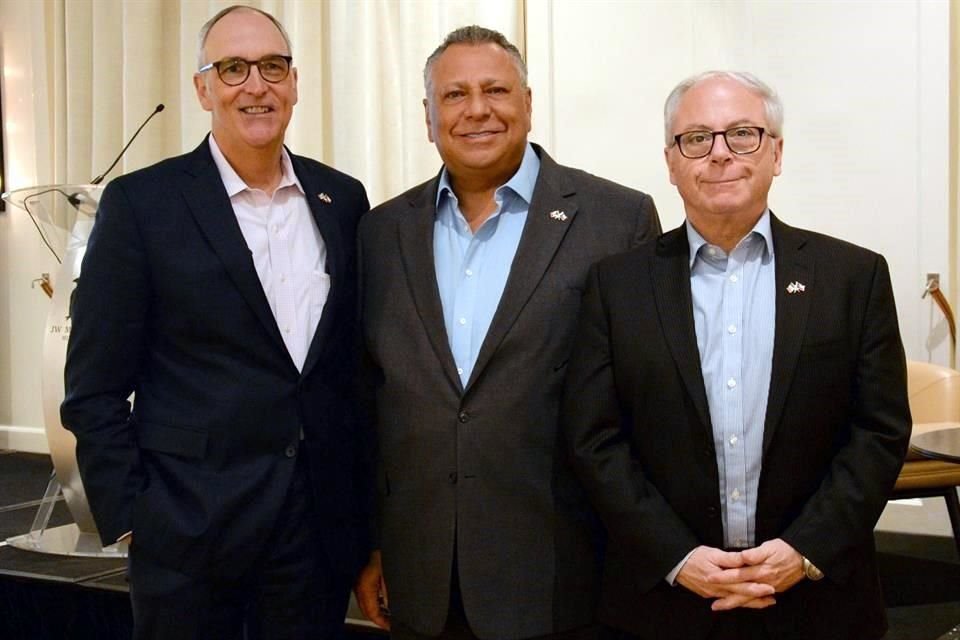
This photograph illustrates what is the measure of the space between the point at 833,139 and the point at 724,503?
299 centimetres

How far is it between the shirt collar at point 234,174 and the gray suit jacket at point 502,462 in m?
0.38

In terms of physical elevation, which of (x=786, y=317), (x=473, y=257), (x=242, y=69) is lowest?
(x=786, y=317)

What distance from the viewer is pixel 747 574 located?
1.68 m

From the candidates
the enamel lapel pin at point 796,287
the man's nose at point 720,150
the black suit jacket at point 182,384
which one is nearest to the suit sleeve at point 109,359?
the black suit jacket at point 182,384

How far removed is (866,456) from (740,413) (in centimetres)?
21

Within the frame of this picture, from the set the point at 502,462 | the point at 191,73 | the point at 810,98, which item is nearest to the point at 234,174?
the point at 502,462

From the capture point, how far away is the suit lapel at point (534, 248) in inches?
77.7

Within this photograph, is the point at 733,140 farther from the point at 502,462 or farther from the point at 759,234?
the point at 502,462

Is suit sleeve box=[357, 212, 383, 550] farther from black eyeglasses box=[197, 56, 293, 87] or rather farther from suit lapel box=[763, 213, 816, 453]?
suit lapel box=[763, 213, 816, 453]

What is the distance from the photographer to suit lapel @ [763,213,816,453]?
5.64 feet

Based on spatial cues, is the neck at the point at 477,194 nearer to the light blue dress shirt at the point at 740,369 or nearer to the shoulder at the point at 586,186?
the shoulder at the point at 586,186

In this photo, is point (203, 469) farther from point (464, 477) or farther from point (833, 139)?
point (833, 139)

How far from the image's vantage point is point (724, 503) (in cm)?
176

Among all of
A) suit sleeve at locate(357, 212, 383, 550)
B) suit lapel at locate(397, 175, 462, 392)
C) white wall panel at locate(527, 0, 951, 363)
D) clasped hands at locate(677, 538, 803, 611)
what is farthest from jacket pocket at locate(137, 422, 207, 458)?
white wall panel at locate(527, 0, 951, 363)
